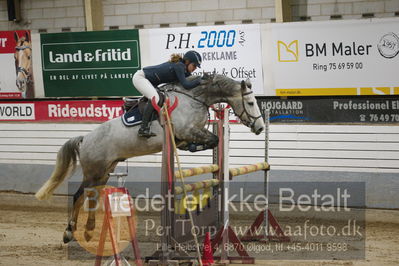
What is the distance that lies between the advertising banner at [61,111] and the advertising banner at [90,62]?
0.52ft

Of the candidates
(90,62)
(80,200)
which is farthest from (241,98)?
(90,62)

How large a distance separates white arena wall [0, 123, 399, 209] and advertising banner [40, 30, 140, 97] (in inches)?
24.8

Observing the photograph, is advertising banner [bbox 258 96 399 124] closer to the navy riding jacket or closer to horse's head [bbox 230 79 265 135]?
horse's head [bbox 230 79 265 135]

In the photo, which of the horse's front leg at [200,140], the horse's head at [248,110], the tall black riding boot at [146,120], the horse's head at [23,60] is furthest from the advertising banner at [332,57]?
the horse's head at [23,60]

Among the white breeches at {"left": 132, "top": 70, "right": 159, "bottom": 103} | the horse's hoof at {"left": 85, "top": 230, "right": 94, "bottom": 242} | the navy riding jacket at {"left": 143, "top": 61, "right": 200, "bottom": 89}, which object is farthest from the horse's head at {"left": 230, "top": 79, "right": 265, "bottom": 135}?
the horse's hoof at {"left": 85, "top": 230, "right": 94, "bottom": 242}

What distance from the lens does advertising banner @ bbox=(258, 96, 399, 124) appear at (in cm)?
931

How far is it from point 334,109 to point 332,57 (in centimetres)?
71

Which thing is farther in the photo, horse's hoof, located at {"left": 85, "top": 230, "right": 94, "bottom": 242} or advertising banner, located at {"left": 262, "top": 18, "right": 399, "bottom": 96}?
advertising banner, located at {"left": 262, "top": 18, "right": 399, "bottom": 96}

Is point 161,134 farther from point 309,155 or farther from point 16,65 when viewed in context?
point 16,65

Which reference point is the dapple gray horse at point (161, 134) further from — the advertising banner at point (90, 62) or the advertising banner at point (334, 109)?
the advertising banner at point (90, 62)

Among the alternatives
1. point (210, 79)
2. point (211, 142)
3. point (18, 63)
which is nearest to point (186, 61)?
point (210, 79)

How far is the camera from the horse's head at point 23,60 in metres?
11.2

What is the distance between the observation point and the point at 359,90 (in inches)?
370

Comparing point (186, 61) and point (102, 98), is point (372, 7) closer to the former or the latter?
point (186, 61)
